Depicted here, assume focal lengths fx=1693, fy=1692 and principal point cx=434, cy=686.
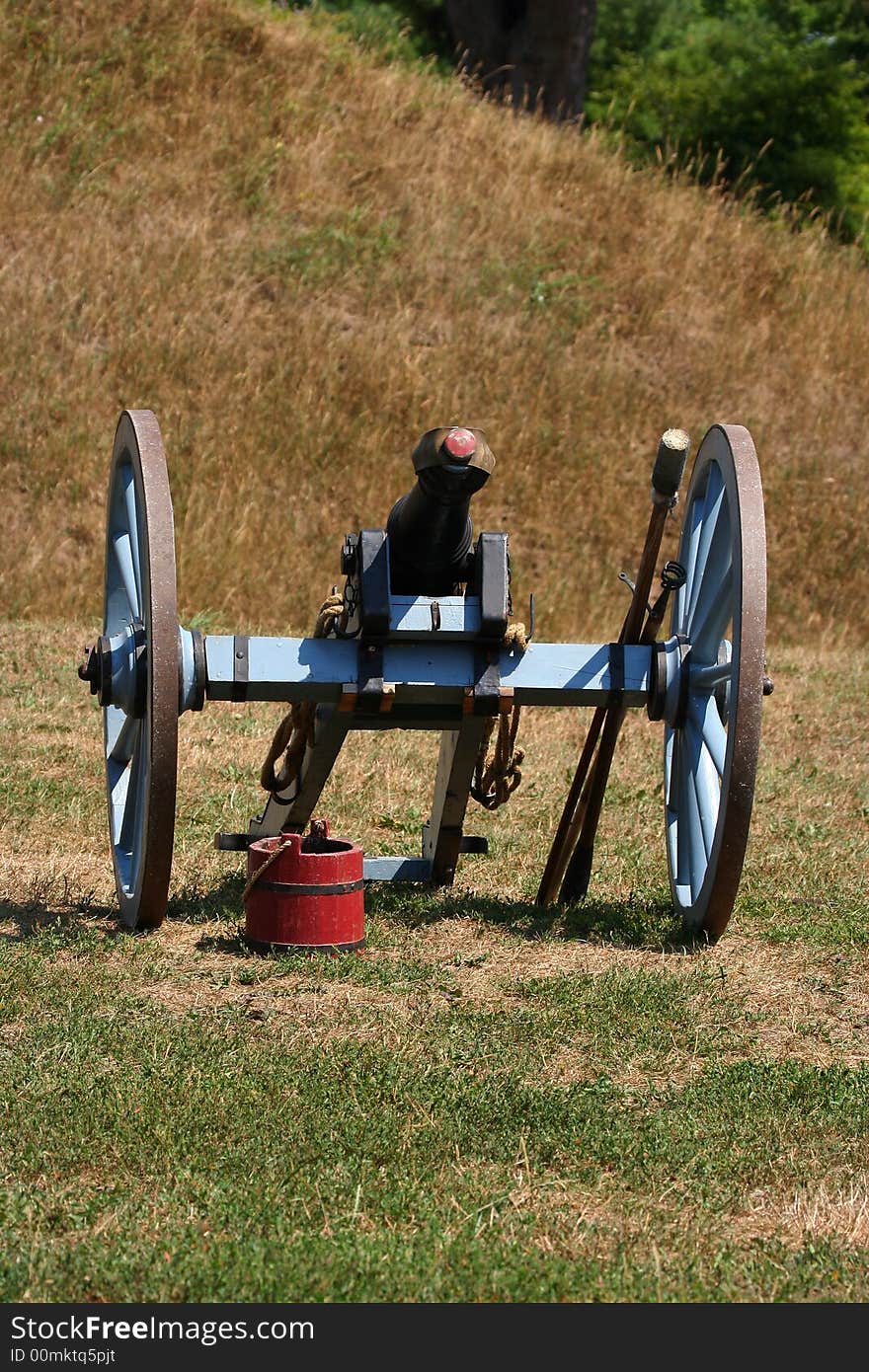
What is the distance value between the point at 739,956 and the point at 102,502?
796 centimetres

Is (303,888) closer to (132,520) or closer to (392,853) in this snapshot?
(132,520)

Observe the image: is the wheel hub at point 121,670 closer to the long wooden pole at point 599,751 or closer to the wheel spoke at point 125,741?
the wheel spoke at point 125,741

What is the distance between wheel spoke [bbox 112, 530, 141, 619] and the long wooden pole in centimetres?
148

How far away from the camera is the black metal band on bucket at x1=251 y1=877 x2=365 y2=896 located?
15.5ft

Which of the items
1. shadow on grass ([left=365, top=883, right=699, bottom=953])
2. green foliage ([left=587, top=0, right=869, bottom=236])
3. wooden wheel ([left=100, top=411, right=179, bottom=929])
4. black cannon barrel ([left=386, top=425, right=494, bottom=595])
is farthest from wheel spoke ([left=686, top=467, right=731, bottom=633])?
green foliage ([left=587, top=0, right=869, bottom=236])

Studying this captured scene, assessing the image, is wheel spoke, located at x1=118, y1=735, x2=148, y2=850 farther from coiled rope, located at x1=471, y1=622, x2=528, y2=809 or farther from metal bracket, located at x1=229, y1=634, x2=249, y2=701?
coiled rope, located at x1=471, y1=622, x2=528, y2=809

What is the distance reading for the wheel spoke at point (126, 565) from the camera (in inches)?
207

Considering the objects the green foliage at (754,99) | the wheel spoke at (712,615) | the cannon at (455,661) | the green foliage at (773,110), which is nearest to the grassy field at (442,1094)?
the cannon at (455,661)

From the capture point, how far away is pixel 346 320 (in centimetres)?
1395

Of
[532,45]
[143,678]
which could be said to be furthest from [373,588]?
[532,45]

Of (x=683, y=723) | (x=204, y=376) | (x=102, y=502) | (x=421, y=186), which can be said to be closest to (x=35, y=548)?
(x=102, y=502)

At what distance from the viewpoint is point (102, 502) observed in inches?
470

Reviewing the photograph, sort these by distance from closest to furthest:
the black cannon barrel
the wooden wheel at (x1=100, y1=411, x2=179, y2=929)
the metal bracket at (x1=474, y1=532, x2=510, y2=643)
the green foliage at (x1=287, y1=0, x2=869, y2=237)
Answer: the wooden wheel at (x1=100, y1=411, x2=179, y2=929) < the black cannon barrel < the metal bracket at (x1=474, y1=532, x2=510, y2=643) < the green foliage at (x1=287, y1=0, x2=869, y2=237)
